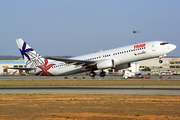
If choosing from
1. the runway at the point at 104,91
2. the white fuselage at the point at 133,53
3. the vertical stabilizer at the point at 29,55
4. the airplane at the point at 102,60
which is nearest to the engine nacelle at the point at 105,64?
the airplane at the point at 102,60

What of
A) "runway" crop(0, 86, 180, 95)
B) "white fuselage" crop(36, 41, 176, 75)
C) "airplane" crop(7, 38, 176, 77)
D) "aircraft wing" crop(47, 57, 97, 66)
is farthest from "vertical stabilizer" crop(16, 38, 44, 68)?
"runway" crop(0, 86, 180, 95)

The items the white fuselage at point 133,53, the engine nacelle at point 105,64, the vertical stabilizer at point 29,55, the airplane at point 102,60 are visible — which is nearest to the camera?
the white fuselage at point 133,53

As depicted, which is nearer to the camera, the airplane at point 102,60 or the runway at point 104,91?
the runway at point 104,91

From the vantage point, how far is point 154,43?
42281mm

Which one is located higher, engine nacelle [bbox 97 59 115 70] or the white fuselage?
the white fuselage

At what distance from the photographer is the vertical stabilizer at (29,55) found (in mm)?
53259

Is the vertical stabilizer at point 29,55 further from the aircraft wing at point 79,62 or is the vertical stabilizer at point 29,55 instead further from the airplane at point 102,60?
the aircraft wing at point 79,62

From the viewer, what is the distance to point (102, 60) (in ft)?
147

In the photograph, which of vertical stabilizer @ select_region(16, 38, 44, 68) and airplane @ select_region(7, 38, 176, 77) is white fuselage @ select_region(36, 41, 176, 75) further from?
vertical stabilizer @ select_region(16, 38, 44, 68)

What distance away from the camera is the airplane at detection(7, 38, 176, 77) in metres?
42.1

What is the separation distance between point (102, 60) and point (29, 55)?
17.2m

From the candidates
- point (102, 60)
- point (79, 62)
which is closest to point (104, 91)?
point (102, 60)

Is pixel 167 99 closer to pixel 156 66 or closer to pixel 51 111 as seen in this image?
pixel 51 111

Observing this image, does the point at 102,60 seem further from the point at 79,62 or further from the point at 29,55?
the point at 29,55
